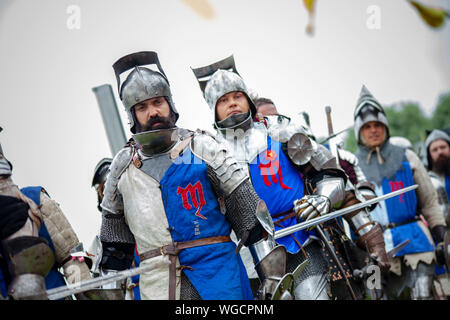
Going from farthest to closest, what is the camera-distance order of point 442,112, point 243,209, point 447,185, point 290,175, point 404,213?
point 442,112, point 447,185, point 404,213, point 290,175, point 243,209

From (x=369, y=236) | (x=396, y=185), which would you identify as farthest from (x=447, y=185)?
(x=369, y=236)

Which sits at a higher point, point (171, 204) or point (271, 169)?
point (171, 204)

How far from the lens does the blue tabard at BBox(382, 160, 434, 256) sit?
636 centimetres

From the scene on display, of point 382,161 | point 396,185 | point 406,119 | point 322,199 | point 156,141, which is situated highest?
point 156,141

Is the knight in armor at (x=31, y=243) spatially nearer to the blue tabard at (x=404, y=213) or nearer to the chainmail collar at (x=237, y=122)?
the chainmail collar at (x=237, y=122)

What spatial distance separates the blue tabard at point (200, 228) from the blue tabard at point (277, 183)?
0.98 m

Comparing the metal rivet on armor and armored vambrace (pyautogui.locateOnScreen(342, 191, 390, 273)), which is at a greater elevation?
the metal rivet on armor

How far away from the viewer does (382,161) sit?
6879 millimetres

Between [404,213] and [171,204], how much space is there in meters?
4.19

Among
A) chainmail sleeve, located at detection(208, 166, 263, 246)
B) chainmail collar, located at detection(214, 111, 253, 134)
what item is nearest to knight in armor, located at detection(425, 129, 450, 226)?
chainmail collar, located at detection(214, 111, 253, 134)

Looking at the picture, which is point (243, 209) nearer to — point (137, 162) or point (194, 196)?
point (194, 196)

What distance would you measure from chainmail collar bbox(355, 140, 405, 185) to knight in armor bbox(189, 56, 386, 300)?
224 cm

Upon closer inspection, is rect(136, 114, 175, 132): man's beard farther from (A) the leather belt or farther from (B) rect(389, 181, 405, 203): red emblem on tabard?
(B) rect(389, 181, 405, 203): red emblem on tabard

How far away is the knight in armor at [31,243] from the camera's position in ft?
9.37
